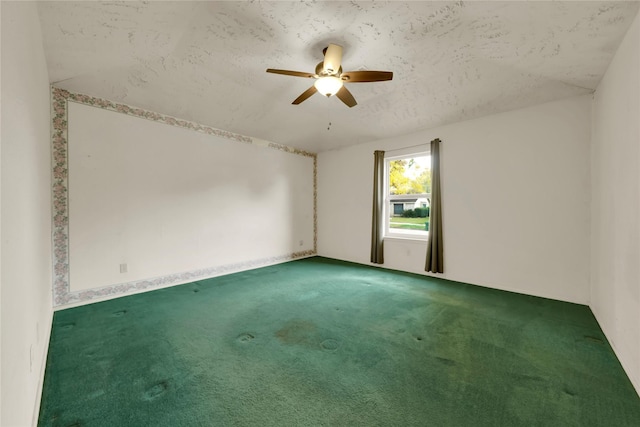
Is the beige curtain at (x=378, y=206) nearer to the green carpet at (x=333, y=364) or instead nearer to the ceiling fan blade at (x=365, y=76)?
the green carpet at (x=333, y=364)

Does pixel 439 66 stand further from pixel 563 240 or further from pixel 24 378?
pixel 24 378

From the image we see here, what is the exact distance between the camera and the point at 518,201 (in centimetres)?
352

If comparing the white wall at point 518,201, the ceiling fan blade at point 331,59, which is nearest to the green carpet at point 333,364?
the white wall at point 518,201

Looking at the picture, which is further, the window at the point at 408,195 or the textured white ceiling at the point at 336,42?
the window at the point at 408,195

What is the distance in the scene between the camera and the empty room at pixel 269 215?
1546 mm

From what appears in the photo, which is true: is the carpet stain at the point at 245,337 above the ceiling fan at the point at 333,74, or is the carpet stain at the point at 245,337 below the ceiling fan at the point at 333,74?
below

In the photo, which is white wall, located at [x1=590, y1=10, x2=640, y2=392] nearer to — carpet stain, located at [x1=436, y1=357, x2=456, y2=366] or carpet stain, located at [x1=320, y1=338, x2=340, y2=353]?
carpet stain, located at [x1=436, y1=357, x2=456, y2=366]

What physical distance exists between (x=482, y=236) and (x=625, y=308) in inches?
76.2

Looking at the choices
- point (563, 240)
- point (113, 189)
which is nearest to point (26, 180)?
point (113, 189)

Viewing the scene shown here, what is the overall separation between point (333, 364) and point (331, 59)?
254 cm

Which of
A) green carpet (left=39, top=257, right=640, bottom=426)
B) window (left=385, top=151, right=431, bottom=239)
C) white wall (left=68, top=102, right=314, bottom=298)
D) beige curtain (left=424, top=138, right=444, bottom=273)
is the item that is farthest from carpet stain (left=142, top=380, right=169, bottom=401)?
window (left=385, top=151, right=431, bottom=239)

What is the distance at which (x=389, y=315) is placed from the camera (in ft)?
9.13

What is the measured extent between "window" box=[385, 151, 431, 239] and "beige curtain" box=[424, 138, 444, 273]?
0.32m

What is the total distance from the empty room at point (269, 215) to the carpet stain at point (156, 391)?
2cm
